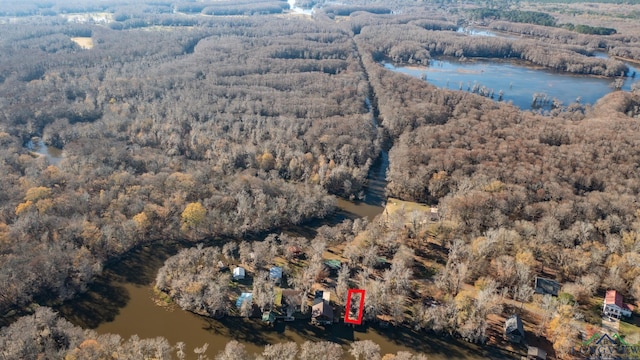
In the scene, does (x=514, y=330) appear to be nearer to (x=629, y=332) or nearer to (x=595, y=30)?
(x=629, y=332)

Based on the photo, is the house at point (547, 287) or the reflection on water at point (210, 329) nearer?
the reflection on water at point (210, 329)

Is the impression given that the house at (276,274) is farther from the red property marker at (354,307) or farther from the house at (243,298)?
the red property marker at (354,307)

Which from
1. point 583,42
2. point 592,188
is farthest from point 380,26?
point 592,188

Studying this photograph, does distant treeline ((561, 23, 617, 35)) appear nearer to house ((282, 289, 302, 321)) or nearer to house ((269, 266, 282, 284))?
house ((269, 266, 282, 284))

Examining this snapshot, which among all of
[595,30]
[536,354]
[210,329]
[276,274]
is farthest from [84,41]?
[595,30]

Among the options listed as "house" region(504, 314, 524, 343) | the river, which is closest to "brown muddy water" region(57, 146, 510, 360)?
the river

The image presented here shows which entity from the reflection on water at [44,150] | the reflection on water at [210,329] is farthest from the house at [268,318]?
the reflection on water at [44,150]
